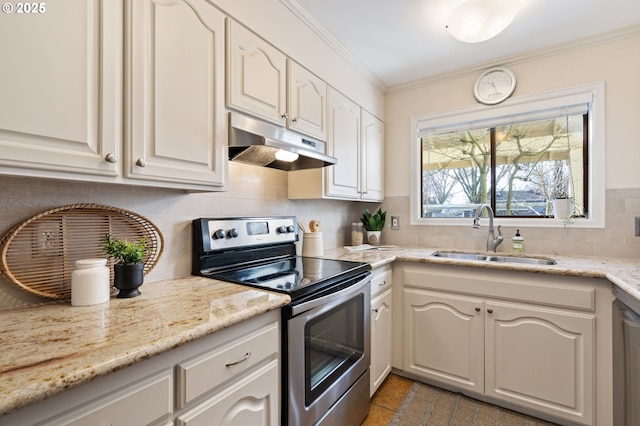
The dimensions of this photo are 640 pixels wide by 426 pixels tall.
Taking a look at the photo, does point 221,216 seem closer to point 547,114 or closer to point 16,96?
point 16,96

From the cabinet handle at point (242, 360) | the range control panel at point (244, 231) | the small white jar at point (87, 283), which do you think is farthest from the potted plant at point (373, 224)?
the small white jar at point (87, 283)

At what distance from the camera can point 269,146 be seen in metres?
1.37

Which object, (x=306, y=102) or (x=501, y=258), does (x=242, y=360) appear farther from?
(x=501, y=258)

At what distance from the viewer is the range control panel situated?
1.48m

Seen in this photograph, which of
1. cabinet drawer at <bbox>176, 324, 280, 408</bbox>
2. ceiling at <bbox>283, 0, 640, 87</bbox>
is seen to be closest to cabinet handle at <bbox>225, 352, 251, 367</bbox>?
cabinet drawer at <bbox>176, 324, 280, 408</bbox>

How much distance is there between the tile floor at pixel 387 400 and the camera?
173 centimetres

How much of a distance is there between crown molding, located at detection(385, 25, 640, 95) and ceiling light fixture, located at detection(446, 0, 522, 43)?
2.76ft

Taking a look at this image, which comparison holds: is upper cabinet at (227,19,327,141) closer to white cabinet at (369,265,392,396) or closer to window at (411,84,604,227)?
white cabinet at (369,265,392,396)

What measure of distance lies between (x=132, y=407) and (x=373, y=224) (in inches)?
88.9

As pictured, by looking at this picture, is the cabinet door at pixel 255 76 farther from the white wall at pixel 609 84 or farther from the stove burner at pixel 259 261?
the white wall at pixel 609 84

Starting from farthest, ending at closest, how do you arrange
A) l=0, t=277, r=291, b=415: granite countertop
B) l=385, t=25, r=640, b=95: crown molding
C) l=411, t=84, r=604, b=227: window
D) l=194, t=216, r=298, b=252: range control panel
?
l=411, t=84, r=604, b=227: window < l=385, t=25, r=640, b=95: crown molding < l=194, t=216, r=298, b=252: range control panel < l=0, t=277, r=291, b=415: granite countertop

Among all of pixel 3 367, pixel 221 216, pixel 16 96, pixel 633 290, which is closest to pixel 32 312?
pixel 3 367

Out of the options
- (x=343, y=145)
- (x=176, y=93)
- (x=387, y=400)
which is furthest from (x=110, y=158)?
(x=387, y=400)

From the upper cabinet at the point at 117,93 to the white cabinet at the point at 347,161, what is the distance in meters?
0.78
